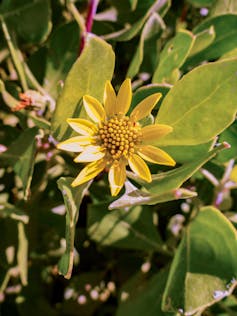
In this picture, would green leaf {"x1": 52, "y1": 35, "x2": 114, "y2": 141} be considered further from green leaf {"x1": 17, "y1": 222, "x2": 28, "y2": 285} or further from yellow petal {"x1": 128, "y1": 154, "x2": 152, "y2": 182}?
green leaf {"x1": 17, "y1": 222, "x2": 28, "y2": 285}

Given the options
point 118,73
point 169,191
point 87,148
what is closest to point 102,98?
point 87,148

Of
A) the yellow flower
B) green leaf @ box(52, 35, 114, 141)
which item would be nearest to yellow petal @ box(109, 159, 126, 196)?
the yellow flower

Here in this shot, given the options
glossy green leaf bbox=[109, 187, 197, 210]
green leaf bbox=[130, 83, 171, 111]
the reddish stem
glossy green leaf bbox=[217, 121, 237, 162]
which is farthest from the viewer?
the reddish stem

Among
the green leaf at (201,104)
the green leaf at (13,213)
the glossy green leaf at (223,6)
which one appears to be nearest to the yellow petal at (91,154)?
the green leaf at (201,104)

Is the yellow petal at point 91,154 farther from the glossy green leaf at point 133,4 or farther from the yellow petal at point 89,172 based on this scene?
the glossy green leaf at point 133,4

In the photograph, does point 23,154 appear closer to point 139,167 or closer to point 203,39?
point 139,167

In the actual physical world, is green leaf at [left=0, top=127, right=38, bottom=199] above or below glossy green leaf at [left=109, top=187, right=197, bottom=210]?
above
